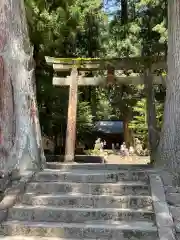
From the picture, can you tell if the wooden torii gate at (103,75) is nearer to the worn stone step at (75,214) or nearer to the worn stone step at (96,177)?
the worn stone step at (96,177)

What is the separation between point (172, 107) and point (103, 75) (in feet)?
20.9

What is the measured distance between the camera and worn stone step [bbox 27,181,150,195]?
5.81m

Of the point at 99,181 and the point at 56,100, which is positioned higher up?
the point at 56,100

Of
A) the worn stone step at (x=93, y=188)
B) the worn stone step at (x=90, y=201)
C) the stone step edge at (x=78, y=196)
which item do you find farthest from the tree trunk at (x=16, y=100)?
the worn stone step at (x=90, y=201)

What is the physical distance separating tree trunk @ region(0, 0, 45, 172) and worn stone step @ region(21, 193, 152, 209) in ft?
3.11

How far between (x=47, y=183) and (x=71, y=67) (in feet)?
21.1

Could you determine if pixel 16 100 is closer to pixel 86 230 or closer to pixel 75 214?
pixel 75 214

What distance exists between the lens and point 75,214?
17.5ft

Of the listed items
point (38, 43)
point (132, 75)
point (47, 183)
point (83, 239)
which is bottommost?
point (83, 239)

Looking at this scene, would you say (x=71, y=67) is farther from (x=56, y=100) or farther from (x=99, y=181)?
(x=99, y=181)

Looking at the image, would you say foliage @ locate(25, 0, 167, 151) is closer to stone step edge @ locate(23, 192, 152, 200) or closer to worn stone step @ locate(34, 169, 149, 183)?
worn stone step @ locate(34, 169, 149, 183)

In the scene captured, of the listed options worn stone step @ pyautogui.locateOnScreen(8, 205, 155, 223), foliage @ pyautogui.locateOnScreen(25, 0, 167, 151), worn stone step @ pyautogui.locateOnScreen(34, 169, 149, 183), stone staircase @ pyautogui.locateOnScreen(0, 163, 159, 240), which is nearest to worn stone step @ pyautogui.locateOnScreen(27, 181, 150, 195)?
stone staircase @ pyautogui.locateOnScreen(0, 163, 159, 240)

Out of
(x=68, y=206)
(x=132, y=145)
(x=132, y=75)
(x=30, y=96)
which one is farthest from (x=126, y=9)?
(x=68, y=206)

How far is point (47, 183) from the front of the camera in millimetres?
6121
